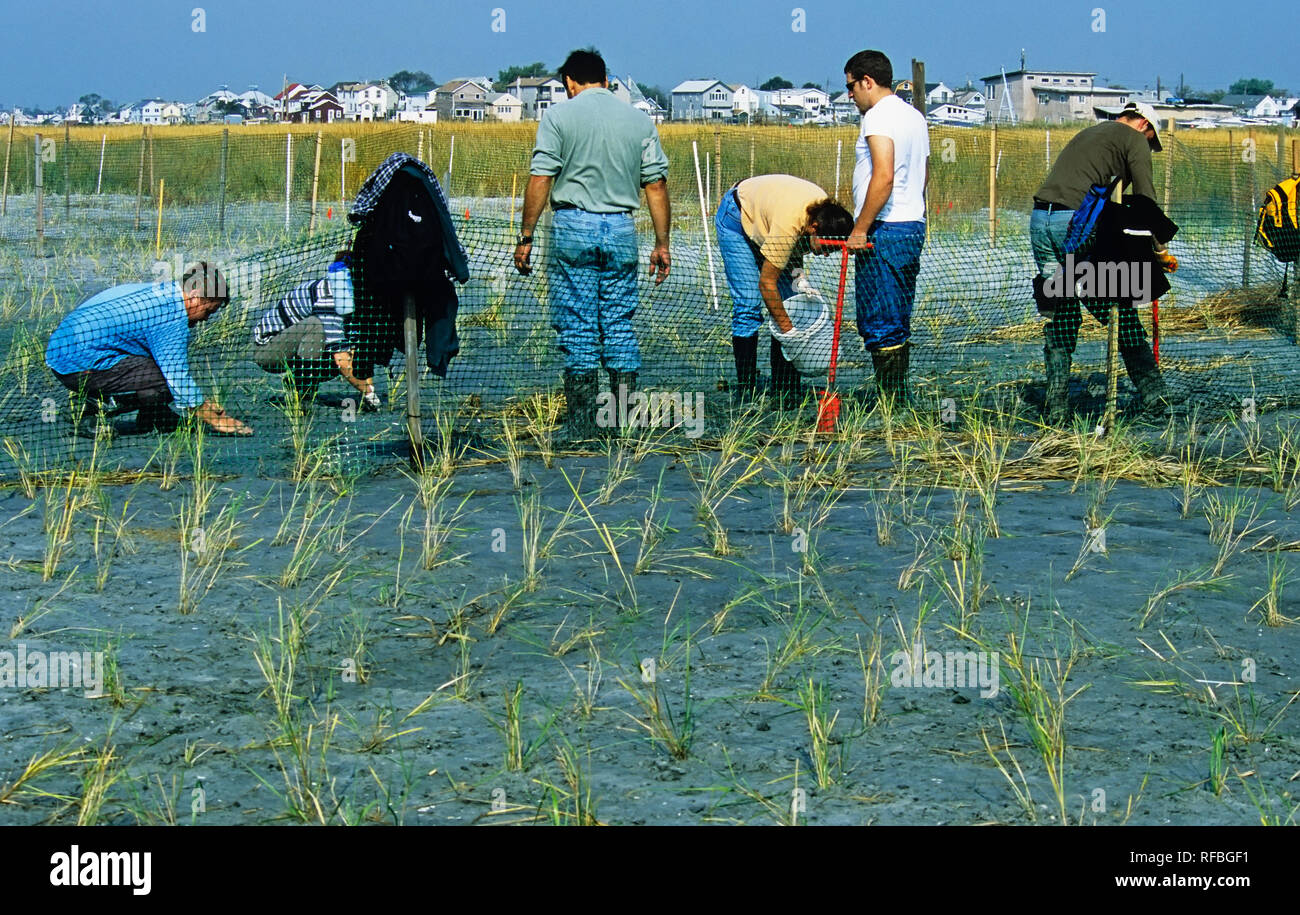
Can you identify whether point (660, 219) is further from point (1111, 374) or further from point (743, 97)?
point (743, 97)

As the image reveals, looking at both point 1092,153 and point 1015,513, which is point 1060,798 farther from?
point 1092,153

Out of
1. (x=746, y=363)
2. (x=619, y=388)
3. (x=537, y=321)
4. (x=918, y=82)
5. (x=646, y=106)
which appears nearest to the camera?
(x=619, y=388)

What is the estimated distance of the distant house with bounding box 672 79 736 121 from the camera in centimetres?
10631

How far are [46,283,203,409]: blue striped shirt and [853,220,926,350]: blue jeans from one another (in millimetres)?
3359

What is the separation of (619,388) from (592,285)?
53cm

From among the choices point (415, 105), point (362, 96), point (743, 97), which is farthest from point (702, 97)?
point (415, 105)

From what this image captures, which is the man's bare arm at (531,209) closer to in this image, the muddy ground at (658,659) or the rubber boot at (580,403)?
the rubber boot at (580,403)

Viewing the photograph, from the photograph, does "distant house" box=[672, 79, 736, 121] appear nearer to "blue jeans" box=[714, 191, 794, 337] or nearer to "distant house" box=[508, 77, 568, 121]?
"distant house" box=[508, 77, 568, 121]

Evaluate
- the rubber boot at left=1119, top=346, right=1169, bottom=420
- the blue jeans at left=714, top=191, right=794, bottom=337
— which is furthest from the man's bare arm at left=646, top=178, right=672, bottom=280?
the rubber boot at left=1119, top=346, right=1169, bottom=420

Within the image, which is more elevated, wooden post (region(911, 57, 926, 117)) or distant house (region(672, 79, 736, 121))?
distant house (region(672, 79, 736, 121))

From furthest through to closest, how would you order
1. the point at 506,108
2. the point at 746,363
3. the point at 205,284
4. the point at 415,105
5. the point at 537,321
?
the point at 415,105 < the point at 506,108 < the point at 537,321 < the point at 746,363 < the point at 205,284

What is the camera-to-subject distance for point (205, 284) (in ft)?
22.2

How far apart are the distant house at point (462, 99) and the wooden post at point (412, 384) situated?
3938 inches
